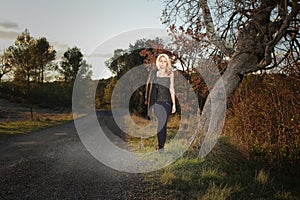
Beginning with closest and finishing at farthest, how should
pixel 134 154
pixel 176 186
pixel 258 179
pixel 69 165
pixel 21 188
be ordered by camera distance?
pixel 21 188, pixel 176 186, pixel 258 179, pixel 69 165, pixel 134 154

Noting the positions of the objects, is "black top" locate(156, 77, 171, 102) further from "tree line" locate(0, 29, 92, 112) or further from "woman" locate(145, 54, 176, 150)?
"tree line" locate(0, 29, 92, 112)

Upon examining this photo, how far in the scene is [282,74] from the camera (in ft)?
18.3

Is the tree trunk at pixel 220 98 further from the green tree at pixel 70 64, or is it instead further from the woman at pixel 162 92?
the green tree at pixel 70 64

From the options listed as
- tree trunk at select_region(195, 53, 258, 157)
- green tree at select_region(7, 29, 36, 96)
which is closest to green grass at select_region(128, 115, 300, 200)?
tree trunk at select_region(195, 53, 258, 157)

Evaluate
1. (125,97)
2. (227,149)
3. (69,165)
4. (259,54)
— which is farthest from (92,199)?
(125,97)

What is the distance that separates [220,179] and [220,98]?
2156 millimetres

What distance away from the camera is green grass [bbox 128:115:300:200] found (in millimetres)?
3988

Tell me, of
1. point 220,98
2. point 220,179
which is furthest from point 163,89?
point 220,179

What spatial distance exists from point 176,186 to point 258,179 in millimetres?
1831

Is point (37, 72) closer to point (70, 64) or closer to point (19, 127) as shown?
point (19, 127)

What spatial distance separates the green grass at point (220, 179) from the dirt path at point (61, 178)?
0.45 metres

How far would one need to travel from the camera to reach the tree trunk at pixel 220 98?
244 inches

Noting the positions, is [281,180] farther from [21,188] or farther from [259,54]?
[21,188]

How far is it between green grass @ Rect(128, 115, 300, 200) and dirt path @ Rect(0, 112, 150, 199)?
451 millimetres
